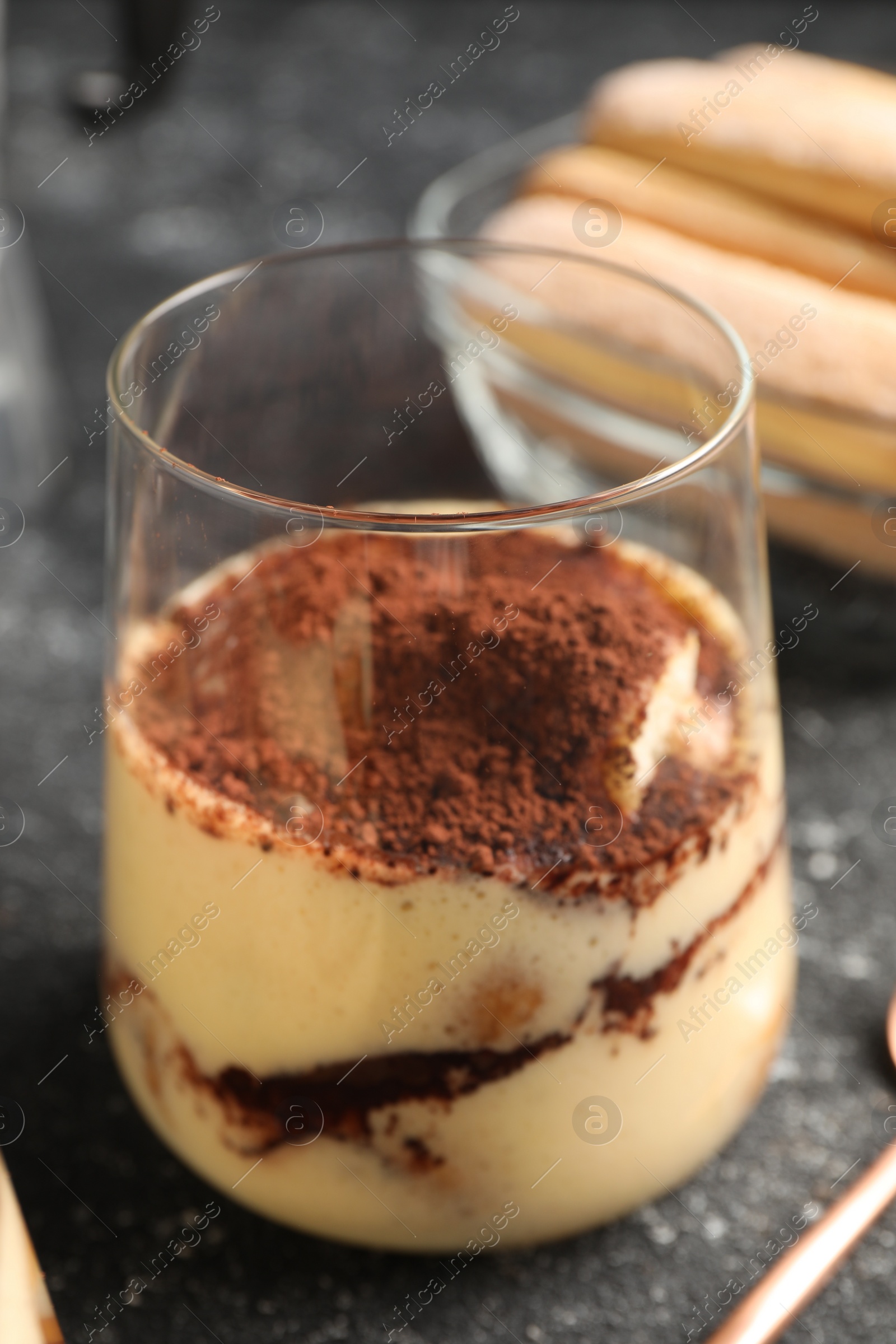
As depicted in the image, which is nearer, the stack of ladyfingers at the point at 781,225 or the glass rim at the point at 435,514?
the glass rim at the point at 435,514

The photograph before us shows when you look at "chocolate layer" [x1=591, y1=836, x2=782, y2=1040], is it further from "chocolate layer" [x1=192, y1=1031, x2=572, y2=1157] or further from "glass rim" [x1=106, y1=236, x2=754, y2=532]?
"glass rim" [x1=106, y1=236, x2=754, y2=532]

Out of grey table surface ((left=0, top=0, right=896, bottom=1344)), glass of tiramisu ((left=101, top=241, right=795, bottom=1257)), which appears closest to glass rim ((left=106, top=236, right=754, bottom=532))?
glass of tiramisu ((left=101, top=241, right=795, bottom=1257))

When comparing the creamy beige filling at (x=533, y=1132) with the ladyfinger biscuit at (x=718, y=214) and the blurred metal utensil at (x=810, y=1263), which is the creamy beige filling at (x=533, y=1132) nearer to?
the blurred metal utensil at (x=810, y=1263)

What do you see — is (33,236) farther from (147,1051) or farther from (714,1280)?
(714,1280)

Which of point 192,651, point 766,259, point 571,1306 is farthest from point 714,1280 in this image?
point 766,259

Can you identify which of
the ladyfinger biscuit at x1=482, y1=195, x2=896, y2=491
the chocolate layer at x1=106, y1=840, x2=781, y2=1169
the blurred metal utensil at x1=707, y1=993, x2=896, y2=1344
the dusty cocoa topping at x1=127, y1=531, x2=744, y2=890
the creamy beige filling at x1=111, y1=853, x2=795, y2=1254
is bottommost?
the blurred metal utensil at x1=707, y1=993, x2=896, y2=1344

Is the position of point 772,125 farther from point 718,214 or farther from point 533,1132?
point 533,1132

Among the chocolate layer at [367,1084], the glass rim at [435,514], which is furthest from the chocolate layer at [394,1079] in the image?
the glass rim at [435,514]

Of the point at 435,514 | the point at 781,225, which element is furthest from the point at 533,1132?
the point at 781,225
